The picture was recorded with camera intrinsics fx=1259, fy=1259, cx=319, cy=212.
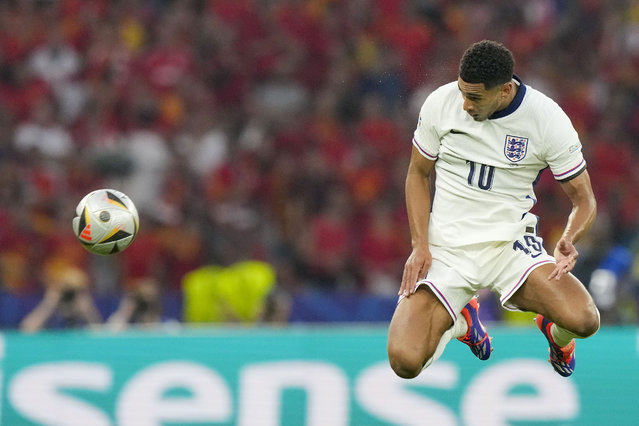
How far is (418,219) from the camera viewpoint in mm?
6934

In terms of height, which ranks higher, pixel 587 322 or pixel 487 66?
pixel 487 66

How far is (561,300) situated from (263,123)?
738cm

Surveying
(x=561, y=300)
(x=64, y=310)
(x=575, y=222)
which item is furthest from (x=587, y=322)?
(x=64, y=310)

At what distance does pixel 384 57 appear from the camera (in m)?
14.0

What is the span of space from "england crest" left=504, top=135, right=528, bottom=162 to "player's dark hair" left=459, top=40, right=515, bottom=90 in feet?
1.24

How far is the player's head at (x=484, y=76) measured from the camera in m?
6.35

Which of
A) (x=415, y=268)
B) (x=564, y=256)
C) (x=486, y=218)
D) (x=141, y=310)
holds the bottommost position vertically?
(x=564, y=256)

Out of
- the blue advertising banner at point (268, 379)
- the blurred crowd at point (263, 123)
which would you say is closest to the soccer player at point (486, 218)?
the blue advertising banner at point (268, 379)

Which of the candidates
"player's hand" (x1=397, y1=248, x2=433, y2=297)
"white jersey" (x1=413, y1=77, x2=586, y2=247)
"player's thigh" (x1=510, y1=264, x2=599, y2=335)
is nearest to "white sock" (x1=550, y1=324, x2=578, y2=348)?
"player's thigh" (x1=510, y1=264, x2=599, y2=335)

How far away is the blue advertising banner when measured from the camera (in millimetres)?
9344

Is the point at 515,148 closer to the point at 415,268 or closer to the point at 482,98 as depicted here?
the point at 482,98

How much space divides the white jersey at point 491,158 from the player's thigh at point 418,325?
347 mm

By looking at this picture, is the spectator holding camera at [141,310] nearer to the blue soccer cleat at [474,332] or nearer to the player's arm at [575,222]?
the blue soccer cleat at [474,332]

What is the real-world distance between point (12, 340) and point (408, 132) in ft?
17.2
